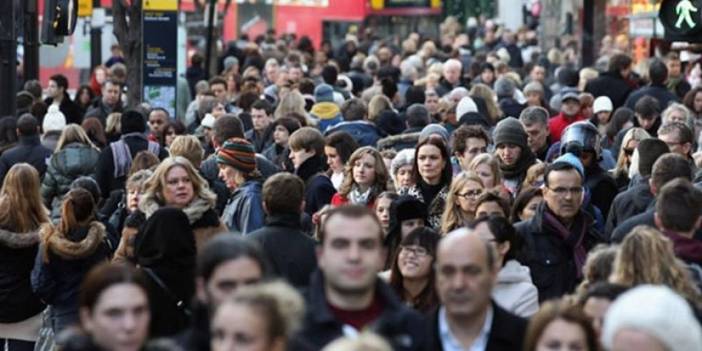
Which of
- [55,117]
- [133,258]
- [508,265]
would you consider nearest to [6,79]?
[55,117]

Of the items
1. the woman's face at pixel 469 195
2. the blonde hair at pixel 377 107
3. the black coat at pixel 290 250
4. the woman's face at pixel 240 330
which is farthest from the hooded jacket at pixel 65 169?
the woman's face at pixel 240 330

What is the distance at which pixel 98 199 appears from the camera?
15680 millimetres

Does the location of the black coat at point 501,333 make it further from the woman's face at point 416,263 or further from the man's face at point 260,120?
the man's face at point 260,120

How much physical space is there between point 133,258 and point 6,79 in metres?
8.65

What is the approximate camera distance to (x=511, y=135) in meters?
16.0

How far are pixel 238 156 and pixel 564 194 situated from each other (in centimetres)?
313

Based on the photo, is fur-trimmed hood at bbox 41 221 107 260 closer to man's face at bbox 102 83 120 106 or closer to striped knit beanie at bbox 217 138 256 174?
striped knit beanie at bbox 217 138 256 174

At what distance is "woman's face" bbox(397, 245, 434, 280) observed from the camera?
11.1 m

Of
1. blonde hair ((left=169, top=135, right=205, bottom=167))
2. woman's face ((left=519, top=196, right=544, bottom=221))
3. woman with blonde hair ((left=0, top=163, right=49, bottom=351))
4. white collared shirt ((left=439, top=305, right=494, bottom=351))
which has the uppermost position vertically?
blonde hair ((left=169, top=135, right=205, bottom=167))

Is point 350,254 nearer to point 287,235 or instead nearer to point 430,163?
point 287,235

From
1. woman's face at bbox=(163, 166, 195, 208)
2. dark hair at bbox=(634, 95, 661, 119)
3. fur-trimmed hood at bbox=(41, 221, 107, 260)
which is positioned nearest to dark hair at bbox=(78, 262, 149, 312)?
woman's face at bbox=(163, 166, 195, 208)

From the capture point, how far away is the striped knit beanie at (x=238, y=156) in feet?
50.0

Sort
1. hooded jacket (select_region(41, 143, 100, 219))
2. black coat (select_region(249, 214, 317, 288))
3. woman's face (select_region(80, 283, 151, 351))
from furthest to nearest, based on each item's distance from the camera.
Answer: hooded jacket (select_region(41, 143, 100, 219))
black coat (select_region(249, 214, 317, 288))
woman's face (select_region(80, 283, 151, 351))

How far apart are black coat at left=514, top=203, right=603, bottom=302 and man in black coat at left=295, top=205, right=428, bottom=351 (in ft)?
13.1
